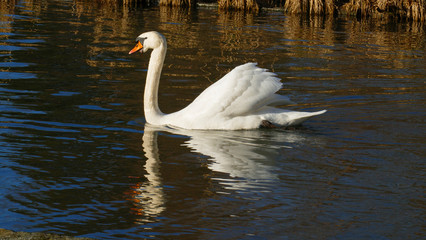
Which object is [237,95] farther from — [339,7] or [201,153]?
[339,7]

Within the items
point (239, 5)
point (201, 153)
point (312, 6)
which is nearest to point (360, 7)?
point (312, 6)

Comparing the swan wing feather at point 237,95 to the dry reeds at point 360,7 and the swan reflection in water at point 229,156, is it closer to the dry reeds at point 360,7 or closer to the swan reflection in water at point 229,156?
the swan reflection in water at point 229,156

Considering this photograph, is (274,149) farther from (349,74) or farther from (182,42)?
(182,42)

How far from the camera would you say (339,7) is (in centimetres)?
2769

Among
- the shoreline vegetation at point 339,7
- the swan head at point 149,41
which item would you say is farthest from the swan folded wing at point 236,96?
the shoreline vegetation at point 339,7

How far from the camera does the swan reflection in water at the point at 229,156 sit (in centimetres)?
622

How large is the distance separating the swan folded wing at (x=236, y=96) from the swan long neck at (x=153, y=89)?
0.53m

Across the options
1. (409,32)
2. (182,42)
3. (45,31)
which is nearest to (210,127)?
(182,42)

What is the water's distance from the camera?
545 cm

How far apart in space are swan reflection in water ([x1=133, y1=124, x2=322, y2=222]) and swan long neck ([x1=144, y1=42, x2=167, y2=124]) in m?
0.16

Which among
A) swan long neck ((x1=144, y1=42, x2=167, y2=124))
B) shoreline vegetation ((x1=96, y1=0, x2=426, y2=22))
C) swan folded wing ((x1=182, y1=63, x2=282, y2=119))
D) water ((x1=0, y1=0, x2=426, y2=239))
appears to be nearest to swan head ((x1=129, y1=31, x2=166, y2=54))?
swan long neck ((x1=144, y1=42, x2=167, y2=124))

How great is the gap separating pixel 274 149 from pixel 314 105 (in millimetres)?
2434

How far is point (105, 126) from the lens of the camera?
8.66 m

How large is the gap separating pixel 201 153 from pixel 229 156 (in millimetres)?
326
